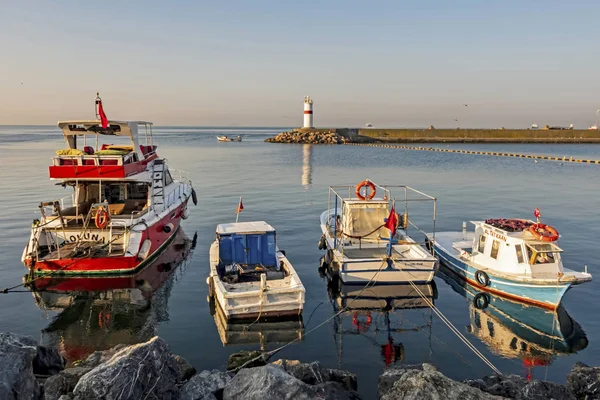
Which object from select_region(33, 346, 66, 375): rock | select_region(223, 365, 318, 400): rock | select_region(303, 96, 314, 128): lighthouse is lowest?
select_region(33, 346, 66, 375): rock

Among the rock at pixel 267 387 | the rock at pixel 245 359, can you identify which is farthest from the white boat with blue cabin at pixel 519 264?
the rock at pixel 267 387

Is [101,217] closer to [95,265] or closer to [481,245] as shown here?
[95,265]

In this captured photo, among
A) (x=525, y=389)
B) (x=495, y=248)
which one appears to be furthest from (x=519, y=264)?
(x=525, y=389)

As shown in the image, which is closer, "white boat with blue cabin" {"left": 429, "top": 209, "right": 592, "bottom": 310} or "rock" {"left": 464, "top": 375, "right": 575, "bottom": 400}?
"rock" {"left": 464, "top": 375, "right": 575, "bottom": 400}

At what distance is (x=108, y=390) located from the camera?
7.75 metres

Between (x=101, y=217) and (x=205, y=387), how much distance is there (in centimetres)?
1112

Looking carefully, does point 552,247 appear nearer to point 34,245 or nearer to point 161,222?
point 161,222

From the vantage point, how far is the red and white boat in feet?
57.5

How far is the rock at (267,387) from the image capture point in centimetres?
814

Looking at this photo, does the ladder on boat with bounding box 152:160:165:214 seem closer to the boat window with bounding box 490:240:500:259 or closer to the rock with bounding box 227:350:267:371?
the rock with bounding box 227:350:267:371

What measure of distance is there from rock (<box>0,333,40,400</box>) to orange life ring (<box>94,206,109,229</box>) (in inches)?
360

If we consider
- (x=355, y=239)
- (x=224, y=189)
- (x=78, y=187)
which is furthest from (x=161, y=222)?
(x=224, y=189)

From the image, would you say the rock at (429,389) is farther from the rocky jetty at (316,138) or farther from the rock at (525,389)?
the rocky jetty at (316,138)

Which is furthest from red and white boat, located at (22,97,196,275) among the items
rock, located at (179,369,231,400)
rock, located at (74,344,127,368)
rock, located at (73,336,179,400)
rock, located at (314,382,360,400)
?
rock, located at (314,382,360,400)
